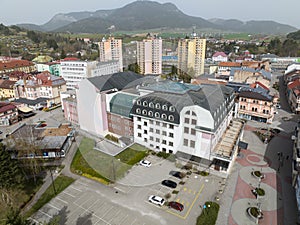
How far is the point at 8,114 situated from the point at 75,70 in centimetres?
2532

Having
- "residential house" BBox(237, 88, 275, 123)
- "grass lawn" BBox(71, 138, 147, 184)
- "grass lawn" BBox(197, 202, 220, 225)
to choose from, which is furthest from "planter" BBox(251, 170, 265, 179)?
"residential house" BBox(237, 88, 275, 123)

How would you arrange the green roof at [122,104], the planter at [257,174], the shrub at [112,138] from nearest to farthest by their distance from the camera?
the planter at [257,174]
the green roof at [122,104]
the shrub at [112,138]

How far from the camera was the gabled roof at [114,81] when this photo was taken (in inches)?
1173

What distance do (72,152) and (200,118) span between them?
57.9 feet

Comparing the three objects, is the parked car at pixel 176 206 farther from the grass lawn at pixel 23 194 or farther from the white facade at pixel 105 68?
the white facade at pixel 105 68

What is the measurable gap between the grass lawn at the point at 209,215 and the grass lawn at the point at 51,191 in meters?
13.7

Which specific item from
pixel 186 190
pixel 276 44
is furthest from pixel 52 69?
pixel 276 44

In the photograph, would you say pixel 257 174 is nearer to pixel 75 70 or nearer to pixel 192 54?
pixel 192 54

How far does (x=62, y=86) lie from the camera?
49031 millimetres

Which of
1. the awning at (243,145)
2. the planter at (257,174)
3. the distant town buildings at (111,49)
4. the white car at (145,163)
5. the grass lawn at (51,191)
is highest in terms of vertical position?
the distant town buildings at (111,49)

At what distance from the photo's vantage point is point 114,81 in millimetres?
32219

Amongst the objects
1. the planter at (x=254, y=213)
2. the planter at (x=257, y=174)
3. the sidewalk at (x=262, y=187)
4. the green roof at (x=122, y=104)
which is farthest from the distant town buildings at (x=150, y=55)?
→ the planter at (x=254, y=213)

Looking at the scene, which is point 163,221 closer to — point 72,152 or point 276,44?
point 72,152

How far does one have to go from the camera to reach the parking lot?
687 inches
